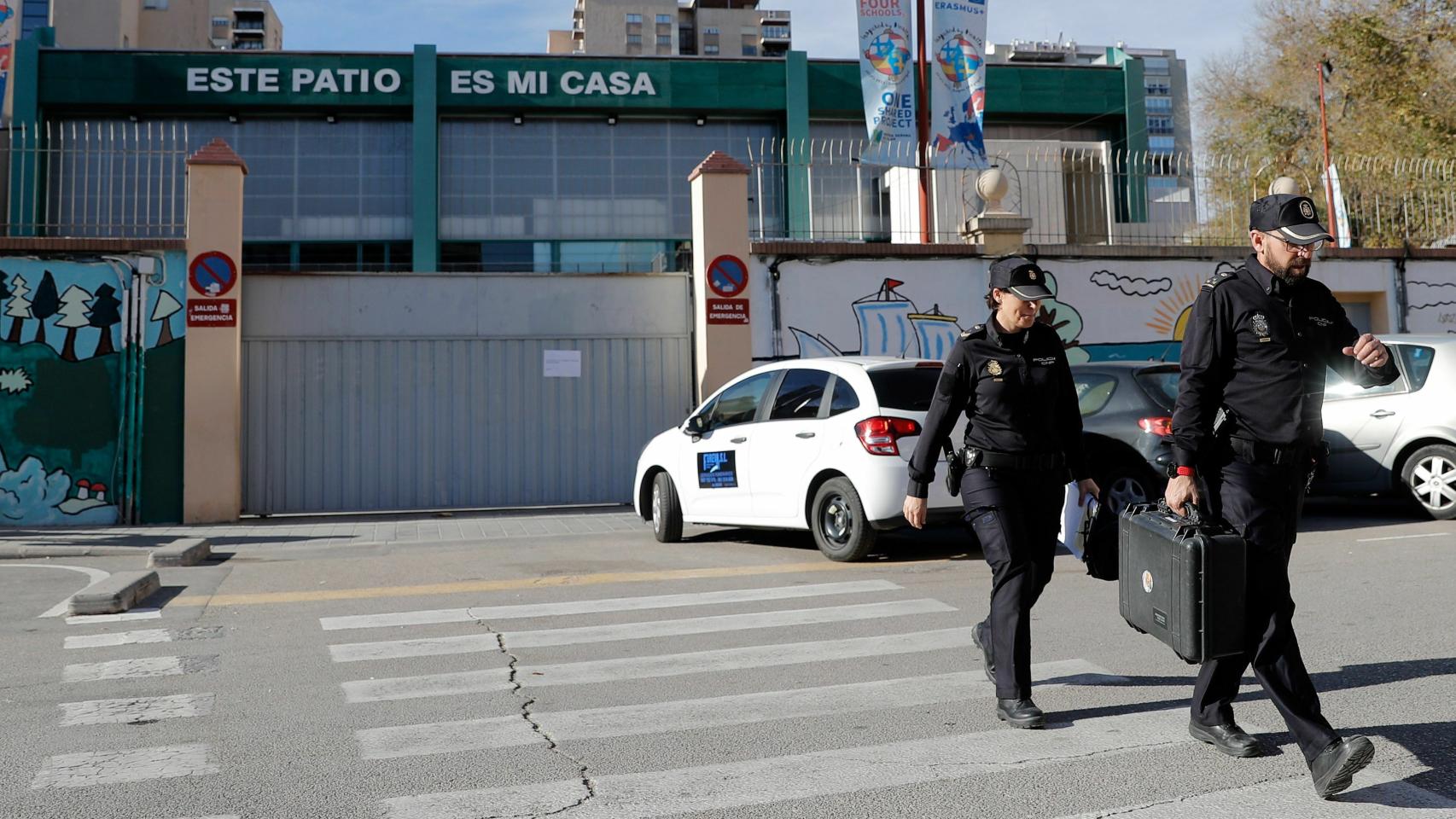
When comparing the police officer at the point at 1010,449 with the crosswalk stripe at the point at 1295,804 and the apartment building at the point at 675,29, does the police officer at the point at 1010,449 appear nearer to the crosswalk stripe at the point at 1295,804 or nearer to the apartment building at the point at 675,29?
the crosswalk stripe at the point at 1295,804

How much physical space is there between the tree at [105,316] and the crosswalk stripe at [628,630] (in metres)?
8.83

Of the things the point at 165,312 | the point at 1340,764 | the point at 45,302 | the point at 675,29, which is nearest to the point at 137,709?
the point at 1340,764

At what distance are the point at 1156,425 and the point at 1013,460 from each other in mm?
5694

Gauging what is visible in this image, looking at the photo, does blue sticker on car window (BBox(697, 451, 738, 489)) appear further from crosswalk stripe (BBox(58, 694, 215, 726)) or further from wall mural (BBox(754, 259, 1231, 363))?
crosswalk stripe (BBox(58, 694, 215, 726))

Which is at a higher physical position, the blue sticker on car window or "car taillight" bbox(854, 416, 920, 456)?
"car taillight" bbox(854, 416, 920, 456)

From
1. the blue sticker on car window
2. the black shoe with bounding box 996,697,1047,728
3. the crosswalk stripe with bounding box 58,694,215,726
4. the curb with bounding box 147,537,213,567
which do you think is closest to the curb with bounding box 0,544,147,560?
the curb with bounding box 147,537,213,567

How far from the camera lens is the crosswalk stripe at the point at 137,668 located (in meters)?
6.11

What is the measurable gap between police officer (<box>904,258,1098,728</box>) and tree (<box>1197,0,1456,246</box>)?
44.1 ft

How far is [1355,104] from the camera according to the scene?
1206 inches

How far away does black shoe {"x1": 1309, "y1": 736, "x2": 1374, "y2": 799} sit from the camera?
385 centimetres

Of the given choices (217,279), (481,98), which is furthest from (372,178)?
(217,279)

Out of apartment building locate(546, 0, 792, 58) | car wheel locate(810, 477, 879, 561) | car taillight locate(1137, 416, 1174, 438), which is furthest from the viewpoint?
apartment building locate(546, 0, 792, 58)

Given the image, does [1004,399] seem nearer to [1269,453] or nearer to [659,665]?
[1269,453]

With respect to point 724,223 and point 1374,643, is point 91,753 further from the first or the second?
point 724,223
